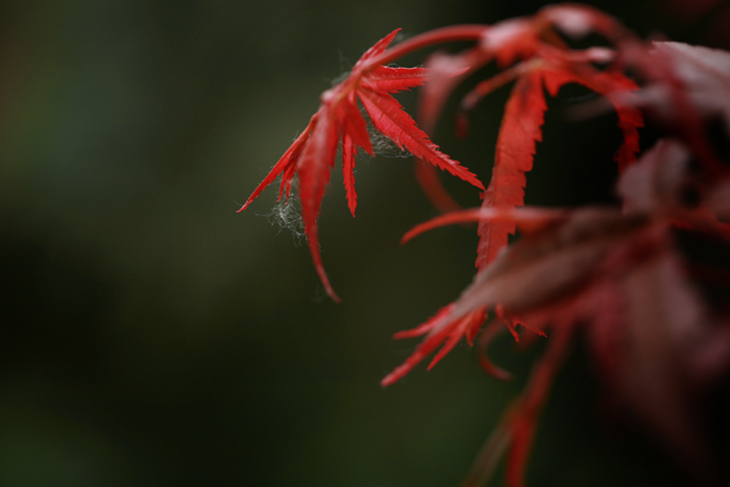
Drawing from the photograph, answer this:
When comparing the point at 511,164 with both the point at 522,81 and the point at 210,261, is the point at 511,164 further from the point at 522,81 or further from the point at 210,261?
the point at 210,261

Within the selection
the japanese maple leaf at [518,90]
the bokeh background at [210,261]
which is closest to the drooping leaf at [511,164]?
the japanese maple leaf at [518,90]

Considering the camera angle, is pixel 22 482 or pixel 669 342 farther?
pixel 22 482

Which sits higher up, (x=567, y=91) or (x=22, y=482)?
(x=567, y=91)

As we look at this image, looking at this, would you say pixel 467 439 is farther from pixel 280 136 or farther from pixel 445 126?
pixel 280 136

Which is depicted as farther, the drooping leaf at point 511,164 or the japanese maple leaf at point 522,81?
the drooping leaf at point 511,164

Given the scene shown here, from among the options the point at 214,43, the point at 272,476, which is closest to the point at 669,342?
the point at 272,476

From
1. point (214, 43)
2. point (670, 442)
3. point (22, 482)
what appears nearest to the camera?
point (670, 442)

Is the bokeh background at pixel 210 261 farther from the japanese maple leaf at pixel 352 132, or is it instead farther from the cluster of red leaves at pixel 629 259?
the cluster of red leaves at pixel 629 259

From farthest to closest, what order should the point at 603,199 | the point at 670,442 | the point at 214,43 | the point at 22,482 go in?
the point at 214,43
the point at 22,482
the point at 603,199
the point at 670,442
